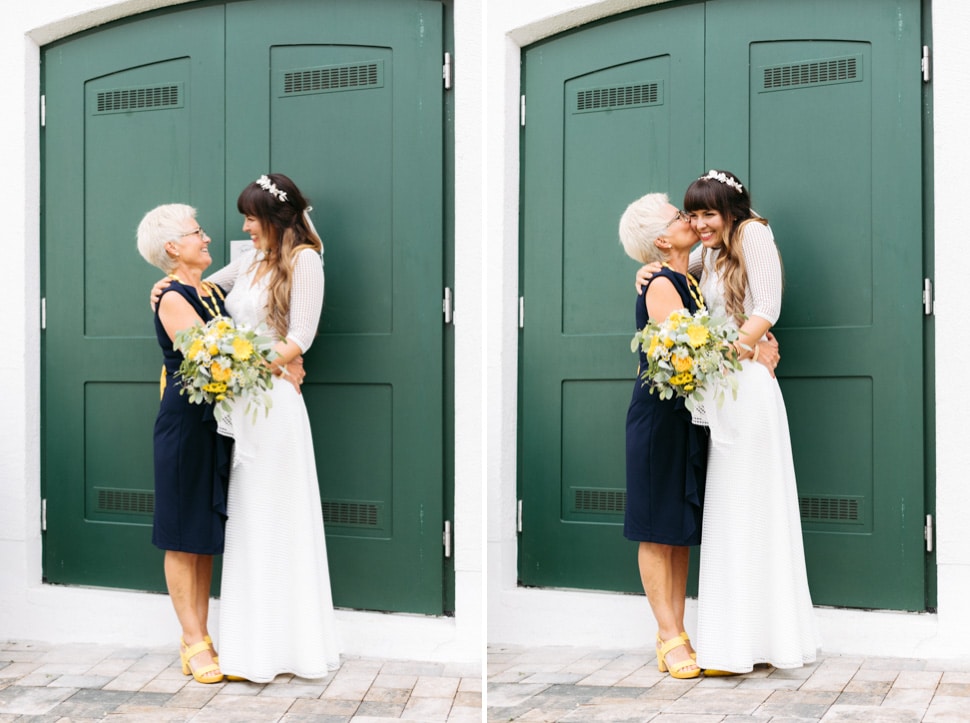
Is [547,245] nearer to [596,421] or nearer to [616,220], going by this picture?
[616,220]

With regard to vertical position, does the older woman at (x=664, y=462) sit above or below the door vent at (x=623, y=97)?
below

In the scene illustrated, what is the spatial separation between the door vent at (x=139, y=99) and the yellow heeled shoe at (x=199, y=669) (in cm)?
150

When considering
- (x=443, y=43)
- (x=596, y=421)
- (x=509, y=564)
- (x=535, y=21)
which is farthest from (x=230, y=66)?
(x=509, y=564)

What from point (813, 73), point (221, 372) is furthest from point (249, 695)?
point (813, 73)

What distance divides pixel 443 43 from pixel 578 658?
169 centimetres

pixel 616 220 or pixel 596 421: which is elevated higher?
pixel 616 220

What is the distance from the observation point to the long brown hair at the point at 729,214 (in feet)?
7.52

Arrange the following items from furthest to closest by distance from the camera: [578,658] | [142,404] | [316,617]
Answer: [142,404]
[578,658]
[316,617]

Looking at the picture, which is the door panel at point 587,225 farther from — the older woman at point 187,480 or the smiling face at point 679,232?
the older woman at point 187,480

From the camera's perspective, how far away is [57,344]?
2.69m

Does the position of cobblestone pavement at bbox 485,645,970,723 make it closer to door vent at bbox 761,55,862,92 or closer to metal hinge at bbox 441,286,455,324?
metal hinge at bbox 441,286,455,324

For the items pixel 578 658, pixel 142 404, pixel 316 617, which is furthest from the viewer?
pixel 142 404

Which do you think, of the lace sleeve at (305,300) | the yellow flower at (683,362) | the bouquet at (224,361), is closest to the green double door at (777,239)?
the yellow flower at (683,362)

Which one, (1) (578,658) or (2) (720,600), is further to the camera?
(1) (578,658)
